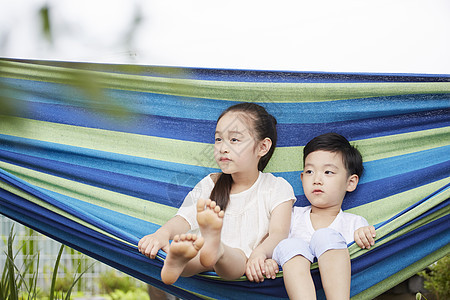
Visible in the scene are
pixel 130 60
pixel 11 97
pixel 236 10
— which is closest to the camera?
pixel 11 97

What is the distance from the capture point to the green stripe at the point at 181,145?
6.24 feet

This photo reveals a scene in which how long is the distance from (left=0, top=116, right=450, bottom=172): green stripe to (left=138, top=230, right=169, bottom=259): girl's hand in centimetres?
43

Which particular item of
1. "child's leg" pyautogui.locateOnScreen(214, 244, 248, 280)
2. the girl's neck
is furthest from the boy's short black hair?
"child's leg" pyautogui.locateOnScreen(214, 244, 248, 280)

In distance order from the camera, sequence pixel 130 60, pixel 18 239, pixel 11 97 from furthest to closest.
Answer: pixel 18 239 < pixel 130 60 < pixel 11 97

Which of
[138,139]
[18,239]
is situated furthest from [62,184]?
[18,239]

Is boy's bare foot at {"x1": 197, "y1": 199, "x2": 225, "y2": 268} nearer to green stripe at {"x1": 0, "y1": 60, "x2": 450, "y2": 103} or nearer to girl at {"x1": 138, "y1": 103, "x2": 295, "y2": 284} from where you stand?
girl at {"x1": 138, "y1": 103, "x2": 295, "y2": 284}

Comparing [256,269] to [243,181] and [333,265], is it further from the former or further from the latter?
[243,181]

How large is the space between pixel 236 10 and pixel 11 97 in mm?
4231

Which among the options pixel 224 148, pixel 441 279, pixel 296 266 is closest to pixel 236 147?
pixel 224 148

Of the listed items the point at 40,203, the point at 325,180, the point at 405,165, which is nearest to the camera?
the point at 40,203

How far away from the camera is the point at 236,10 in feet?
15.0

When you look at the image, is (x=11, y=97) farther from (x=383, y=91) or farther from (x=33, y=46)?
(x=383, y=91)

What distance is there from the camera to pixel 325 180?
1751mm

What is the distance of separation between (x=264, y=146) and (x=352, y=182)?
355 millimetres
